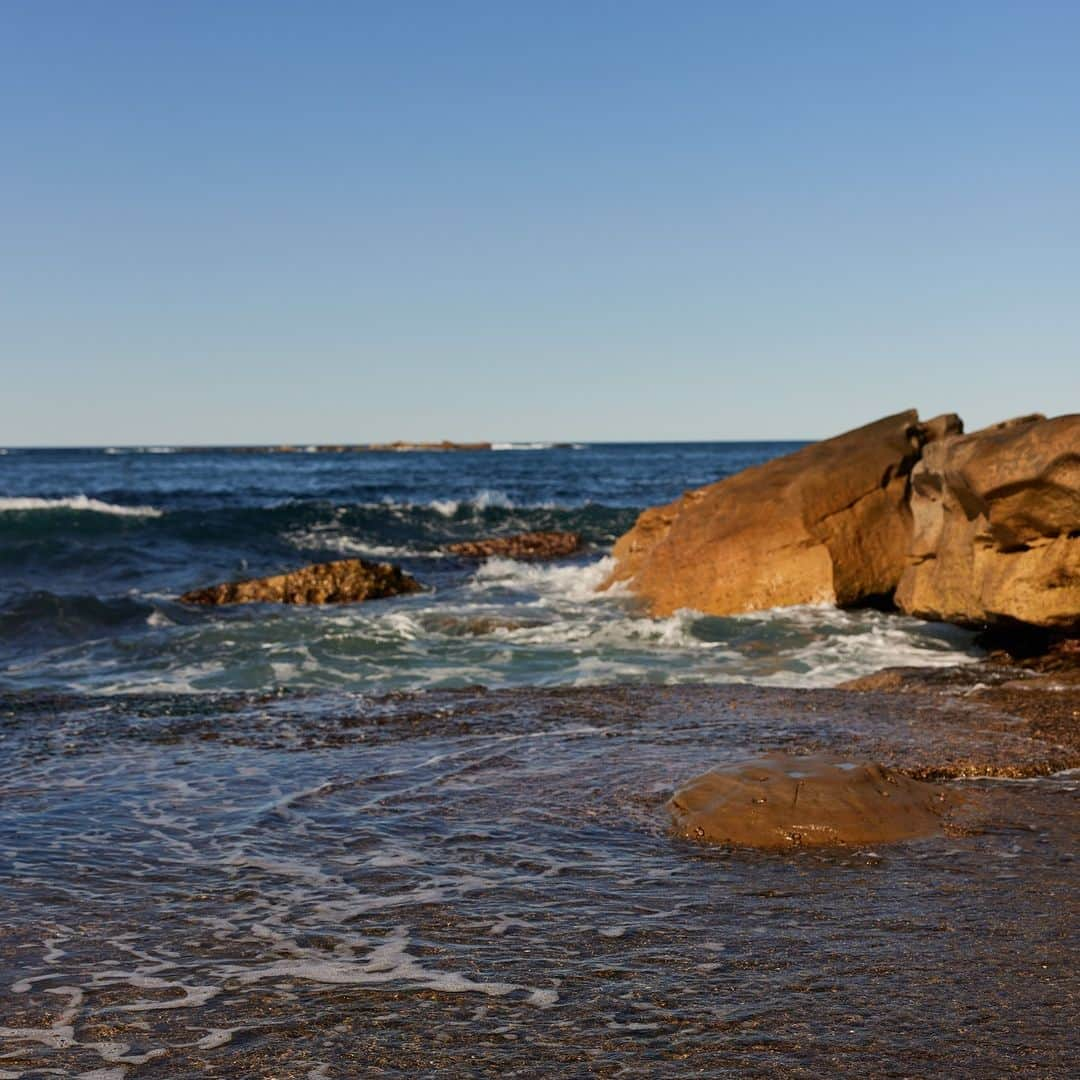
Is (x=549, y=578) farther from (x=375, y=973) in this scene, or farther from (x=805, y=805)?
(x=375, y=973)

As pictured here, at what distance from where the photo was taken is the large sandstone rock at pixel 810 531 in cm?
1206

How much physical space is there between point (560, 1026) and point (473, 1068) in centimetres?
32

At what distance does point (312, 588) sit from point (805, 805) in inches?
447

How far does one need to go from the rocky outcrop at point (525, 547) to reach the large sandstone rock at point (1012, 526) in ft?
41.4

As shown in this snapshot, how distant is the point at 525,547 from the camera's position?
22547mm

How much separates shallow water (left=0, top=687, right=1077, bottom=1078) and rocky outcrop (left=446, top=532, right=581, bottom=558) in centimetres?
1525

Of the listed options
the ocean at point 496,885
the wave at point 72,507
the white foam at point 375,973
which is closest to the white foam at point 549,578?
A: the ocean at point 496,885

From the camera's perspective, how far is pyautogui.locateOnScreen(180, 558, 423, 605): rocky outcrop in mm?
15516

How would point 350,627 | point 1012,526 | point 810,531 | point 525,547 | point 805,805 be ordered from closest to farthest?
point 805,805, point 1012,526, point 810,531, point 350,627, point 525,547

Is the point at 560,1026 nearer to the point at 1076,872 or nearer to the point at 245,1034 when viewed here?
the point at 245,1034

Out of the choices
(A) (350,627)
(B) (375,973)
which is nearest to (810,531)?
(A) (350,627)

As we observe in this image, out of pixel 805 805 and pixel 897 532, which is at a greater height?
pixel 897 532

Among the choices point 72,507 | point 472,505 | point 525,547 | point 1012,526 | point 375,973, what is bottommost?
point 375,973

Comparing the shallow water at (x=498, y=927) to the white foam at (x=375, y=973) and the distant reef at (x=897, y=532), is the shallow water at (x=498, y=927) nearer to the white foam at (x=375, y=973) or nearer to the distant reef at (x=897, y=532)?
the white foam at (x=375, y=973)
